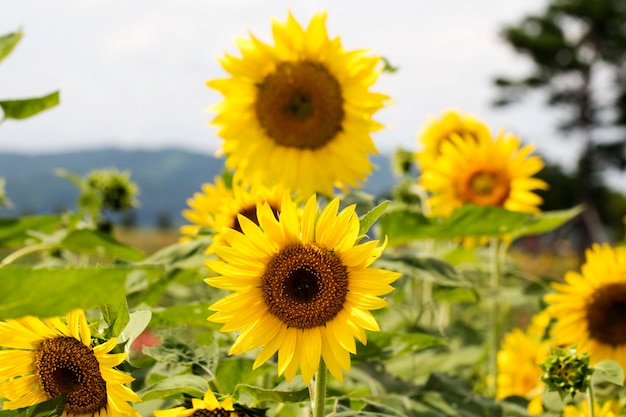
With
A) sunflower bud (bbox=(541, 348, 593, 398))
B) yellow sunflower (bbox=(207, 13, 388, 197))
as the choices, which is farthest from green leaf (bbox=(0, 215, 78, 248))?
sunflower bud (bbox=(541, 348, 593, 398))

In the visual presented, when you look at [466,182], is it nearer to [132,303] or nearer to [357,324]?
[132,303]

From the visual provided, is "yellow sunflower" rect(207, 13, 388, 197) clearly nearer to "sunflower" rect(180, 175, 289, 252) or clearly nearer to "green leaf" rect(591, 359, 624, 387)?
"sunflower" rect(180, 175, 289, 252)

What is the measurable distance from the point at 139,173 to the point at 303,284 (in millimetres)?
165117

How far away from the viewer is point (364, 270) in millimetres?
815

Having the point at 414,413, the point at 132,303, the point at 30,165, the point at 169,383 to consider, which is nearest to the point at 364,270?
the point at 169,383

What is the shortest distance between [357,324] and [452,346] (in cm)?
123

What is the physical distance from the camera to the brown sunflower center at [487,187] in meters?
2.00

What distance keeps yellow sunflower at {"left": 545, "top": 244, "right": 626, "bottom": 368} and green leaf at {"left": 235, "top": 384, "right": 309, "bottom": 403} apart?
0.67m

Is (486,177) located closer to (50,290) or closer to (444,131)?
(444,131)

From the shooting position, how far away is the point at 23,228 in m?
1.39

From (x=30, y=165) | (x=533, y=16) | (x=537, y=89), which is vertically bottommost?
(x=30, y=165)

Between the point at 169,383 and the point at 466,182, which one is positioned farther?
the point at 466,182

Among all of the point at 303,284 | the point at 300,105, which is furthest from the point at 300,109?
the point at 303,284

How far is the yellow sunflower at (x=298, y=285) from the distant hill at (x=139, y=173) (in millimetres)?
134715
